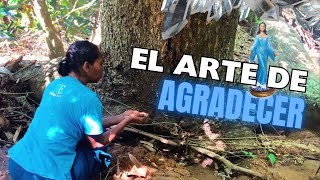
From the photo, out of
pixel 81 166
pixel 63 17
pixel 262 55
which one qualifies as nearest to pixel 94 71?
pixel 81 166

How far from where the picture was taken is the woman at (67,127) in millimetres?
1771

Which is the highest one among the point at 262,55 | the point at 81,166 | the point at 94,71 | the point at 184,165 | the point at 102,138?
the point at 262,55

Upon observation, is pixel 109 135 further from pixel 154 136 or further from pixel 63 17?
pixel 63 17

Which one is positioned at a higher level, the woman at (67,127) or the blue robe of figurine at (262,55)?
the blue robe of figurine at (262,55)

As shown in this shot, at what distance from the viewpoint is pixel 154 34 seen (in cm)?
262

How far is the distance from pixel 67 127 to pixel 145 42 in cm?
105

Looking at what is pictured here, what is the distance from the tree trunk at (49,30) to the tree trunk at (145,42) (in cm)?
142

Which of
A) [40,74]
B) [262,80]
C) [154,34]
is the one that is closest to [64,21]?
[40,74]

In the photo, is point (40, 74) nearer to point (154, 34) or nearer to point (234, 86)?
point (154, 34)

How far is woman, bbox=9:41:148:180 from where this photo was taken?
1.77 meters

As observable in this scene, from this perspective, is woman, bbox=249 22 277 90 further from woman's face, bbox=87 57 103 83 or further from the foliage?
the foliage

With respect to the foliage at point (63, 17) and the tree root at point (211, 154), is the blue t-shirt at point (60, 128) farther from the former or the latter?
the foliage at point (63, 17)

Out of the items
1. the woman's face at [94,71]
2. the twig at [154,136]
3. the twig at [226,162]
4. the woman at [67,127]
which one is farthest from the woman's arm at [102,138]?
the twig at [226,162]

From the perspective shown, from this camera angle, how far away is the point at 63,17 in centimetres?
427
